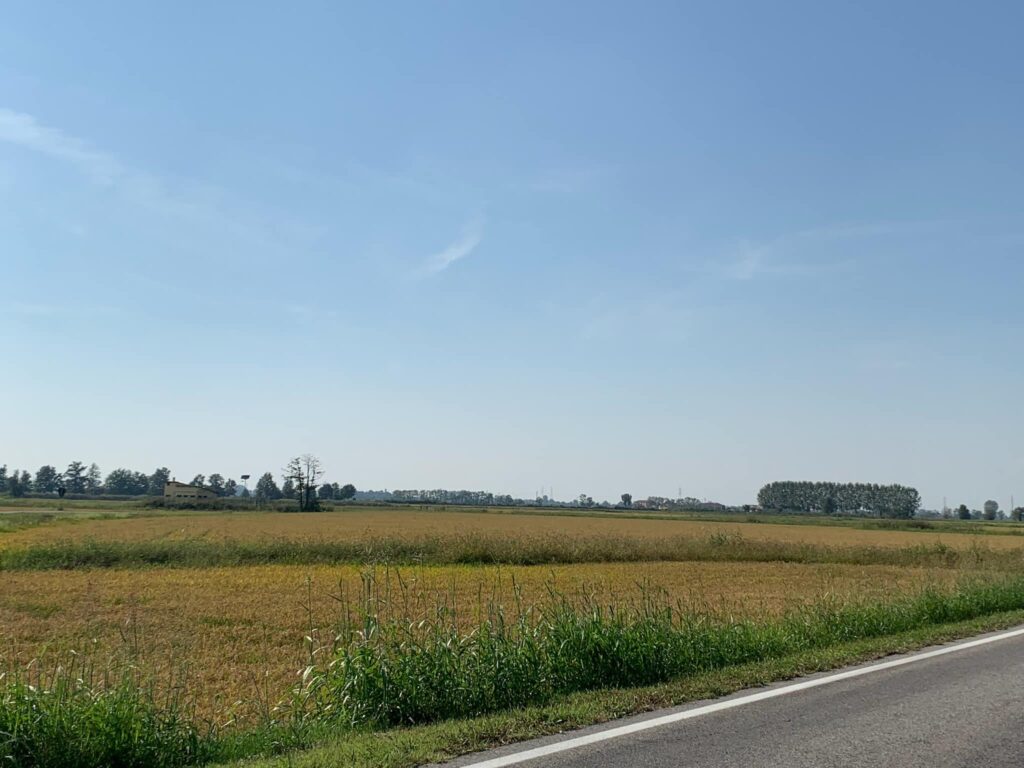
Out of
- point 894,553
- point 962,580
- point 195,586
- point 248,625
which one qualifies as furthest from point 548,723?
point 894,553

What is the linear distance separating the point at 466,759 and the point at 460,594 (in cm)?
1678

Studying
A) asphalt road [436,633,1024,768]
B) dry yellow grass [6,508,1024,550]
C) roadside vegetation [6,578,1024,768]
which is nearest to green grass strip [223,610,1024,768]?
asphalt road [436,633,1024,768]

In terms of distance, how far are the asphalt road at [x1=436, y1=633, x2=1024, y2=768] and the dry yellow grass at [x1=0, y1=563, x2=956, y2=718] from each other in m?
3.78

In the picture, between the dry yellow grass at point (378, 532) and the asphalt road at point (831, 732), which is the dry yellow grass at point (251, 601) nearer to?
the asphalt road at point (831, 732)

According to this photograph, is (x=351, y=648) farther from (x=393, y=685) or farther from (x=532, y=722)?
(x=532, y=722)

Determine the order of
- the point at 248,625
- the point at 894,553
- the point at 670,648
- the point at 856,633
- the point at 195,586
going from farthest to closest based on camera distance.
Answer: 1. the point at 894,553
2. the point at 195,586
3. the point at 248,625
4. the point at 856,633
5. the point at 670,648

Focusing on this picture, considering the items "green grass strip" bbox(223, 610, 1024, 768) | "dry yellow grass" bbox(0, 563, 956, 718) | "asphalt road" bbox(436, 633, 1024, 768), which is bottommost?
"dry yellow grass" bbox(0, 563, 956, 718)

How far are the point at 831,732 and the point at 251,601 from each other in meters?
17.8

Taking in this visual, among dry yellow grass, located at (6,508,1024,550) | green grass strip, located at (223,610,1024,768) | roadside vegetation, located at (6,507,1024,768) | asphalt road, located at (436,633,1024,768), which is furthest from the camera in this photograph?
dry yellow grass, located at (6,508,1024,550)

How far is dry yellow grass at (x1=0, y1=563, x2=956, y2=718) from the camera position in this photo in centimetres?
1154

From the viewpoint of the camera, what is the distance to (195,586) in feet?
77.2

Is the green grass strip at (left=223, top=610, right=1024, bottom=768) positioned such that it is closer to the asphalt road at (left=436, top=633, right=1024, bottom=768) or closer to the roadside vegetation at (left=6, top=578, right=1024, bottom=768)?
the asphalt road at (left=436, top=633, right=1024, bottom=768)

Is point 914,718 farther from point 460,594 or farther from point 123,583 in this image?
point 123,583

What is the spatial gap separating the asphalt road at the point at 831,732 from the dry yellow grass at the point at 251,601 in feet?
12.4
